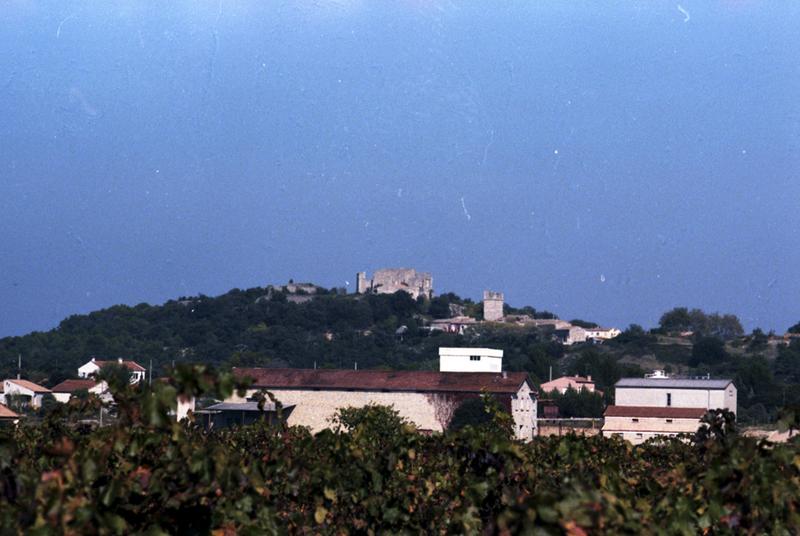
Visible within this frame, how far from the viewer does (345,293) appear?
197 metres

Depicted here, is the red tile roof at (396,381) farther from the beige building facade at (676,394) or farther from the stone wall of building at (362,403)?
the beige building facade at (676,394)

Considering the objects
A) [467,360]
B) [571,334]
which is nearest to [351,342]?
[571,334]

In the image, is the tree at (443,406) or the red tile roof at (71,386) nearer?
the tree at (443,406)

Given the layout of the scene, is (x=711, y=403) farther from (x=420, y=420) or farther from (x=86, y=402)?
(x=86, y=402)

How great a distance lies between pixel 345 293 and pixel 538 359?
247 feet

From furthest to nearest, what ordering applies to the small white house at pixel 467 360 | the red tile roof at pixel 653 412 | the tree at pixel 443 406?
the small white house at pixel 467 360 → the tree at pixel 443 406 → the red tile roof at pixel 653 412

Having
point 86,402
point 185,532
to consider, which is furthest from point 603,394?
point 185,532

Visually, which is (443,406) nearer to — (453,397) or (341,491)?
(453,397)

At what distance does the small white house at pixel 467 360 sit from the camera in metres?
81.7

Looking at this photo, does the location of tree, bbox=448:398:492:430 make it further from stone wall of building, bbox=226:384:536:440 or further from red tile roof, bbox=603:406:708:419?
red tile roof, bbox=603:406:708:419

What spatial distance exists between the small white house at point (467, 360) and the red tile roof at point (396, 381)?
570 centimetres

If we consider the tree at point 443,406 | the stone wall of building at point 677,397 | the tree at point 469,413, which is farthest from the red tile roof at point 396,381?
the stone wall of building at point 677,397

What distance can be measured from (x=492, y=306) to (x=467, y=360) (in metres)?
111

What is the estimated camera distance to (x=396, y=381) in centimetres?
7319
